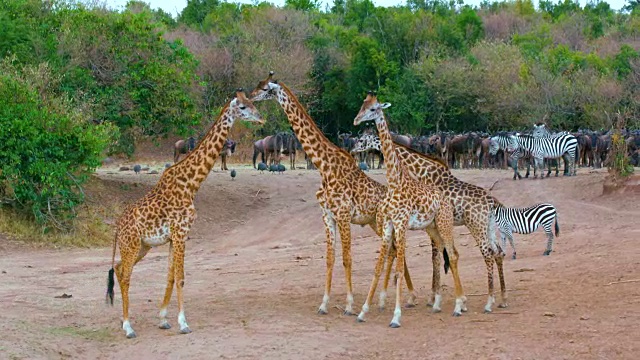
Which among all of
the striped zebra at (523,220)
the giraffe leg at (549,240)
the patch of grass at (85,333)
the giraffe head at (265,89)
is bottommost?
the patch of grass at (85,333)

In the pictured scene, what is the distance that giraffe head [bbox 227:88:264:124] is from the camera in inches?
469

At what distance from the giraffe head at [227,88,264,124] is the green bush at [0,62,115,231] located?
9.25m

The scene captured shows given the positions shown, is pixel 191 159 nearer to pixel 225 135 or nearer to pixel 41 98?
pixel 225 135

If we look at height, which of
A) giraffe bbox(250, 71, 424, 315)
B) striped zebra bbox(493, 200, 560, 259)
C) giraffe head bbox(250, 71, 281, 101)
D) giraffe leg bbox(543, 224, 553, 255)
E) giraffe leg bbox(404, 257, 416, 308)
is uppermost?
giraffe head bbox(250, 71, 281, 101)

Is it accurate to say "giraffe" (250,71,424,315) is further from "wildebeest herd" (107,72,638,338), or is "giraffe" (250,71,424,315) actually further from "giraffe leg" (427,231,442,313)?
"giraffe leg" (427,231,442,313)

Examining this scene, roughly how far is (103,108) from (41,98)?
3129 millimetres

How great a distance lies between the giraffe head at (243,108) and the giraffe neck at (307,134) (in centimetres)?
84

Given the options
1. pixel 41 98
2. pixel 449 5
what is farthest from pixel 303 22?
pixel 41 98

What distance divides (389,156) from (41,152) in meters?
11.1

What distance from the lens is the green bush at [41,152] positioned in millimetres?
20250

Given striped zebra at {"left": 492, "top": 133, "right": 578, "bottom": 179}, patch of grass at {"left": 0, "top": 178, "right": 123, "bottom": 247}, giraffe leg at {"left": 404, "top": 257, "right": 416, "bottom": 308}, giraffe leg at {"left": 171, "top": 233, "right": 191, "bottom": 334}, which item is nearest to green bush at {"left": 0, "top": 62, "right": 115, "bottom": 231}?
patch of grass at {"left": 0, "top": 178, "right": 123, "bottom": 247}

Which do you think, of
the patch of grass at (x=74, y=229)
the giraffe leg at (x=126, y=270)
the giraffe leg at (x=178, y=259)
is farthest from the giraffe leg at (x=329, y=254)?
the patch of grass at (x=74, y=229)

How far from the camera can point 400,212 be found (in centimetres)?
1146

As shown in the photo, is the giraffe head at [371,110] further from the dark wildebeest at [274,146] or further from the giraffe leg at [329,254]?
the dark wildebeest at [274,146]
